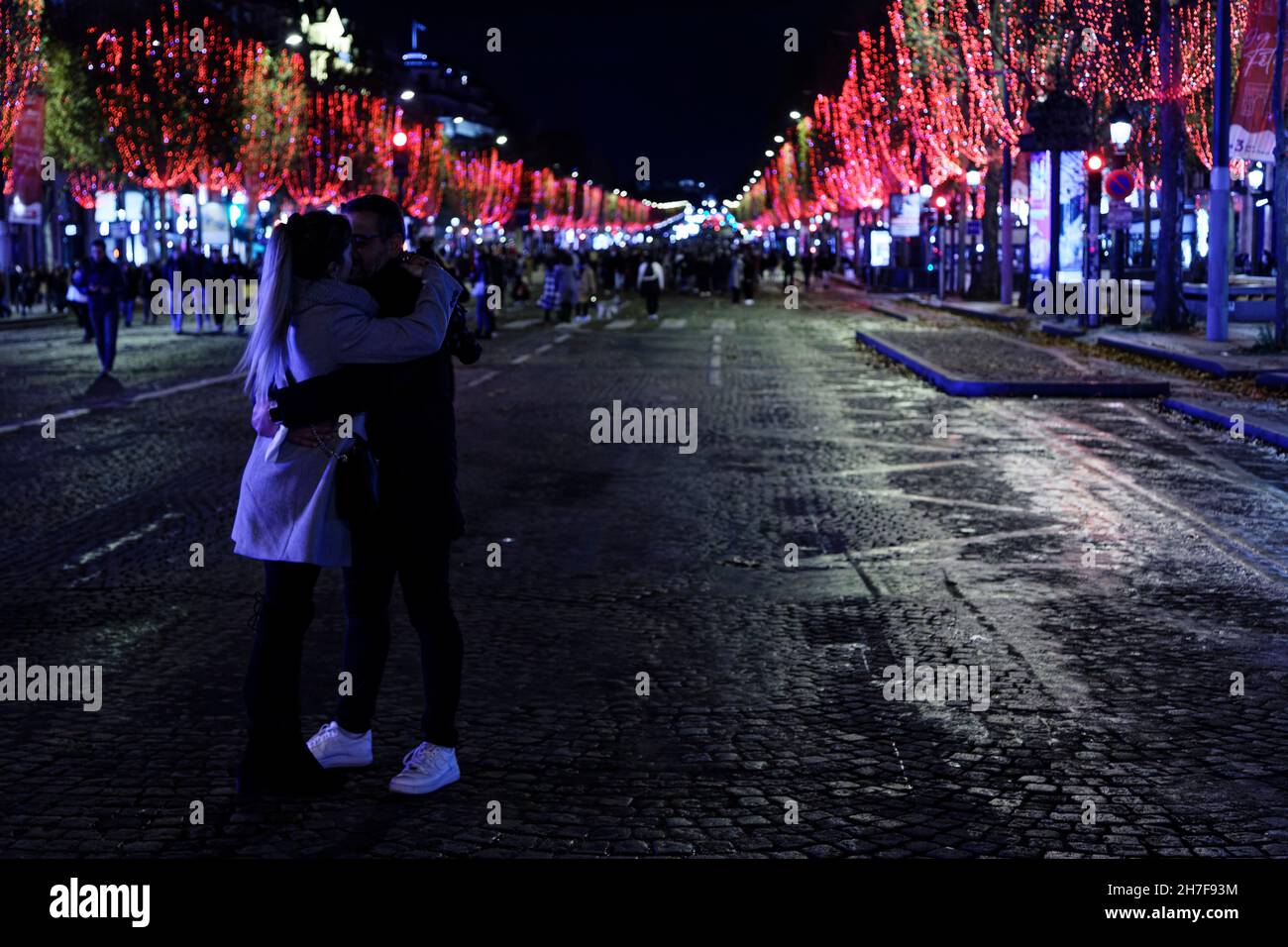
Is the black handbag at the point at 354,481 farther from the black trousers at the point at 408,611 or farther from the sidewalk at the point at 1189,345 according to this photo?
the sidewalk at the point at 1189,345

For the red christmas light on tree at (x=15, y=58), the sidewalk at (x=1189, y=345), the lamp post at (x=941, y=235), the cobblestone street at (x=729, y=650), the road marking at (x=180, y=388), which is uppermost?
the red christmas light on tree at (x=15, y=58)

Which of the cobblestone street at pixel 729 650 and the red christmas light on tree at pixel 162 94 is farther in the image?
the red christmas light on tree at pixel 162 94

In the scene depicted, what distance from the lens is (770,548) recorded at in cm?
1138

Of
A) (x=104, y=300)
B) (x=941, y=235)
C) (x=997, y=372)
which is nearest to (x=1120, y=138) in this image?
(x=997, y=372)

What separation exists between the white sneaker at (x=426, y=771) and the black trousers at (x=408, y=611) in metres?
0.04

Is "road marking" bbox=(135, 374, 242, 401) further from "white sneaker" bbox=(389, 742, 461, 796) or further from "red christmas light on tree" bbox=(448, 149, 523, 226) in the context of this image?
"red christmas light on tree" bbox=(448, 149, 523, 226)

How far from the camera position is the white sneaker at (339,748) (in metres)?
6.35

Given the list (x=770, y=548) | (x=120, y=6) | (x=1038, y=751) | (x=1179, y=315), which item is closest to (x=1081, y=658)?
(x=1038, y=751)

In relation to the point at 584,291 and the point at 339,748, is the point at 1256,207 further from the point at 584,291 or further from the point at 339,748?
the point at 339,748

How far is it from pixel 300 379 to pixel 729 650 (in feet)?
10.2

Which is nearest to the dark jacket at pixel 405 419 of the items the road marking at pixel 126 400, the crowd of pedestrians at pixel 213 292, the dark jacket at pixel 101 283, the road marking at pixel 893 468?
the road marking at pixel 893 468

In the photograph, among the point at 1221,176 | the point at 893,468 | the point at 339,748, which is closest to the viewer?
the point at 339,748

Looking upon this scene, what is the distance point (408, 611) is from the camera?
20.5 ft

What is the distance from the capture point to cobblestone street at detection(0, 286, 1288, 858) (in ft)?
19.0
